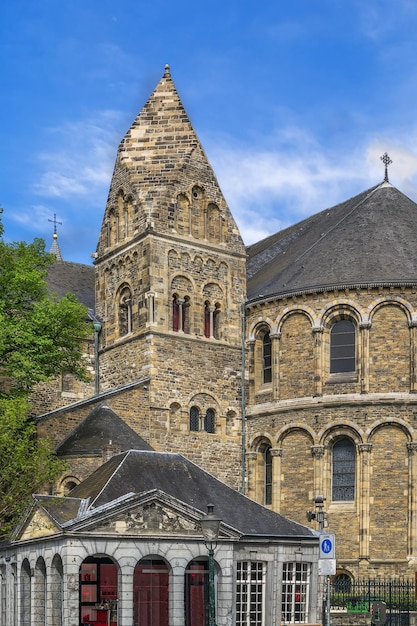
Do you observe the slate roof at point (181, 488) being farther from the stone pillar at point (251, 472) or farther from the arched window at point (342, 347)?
the arched window at point (342, 347)

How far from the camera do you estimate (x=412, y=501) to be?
43594mm

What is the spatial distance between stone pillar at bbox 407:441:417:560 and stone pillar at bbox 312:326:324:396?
4212 mm

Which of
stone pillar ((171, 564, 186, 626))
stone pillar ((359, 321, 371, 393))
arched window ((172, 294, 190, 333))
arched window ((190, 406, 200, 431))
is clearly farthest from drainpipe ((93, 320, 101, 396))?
stone pillar ((171, 564, 186, 626))

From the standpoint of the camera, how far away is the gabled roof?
41812mm

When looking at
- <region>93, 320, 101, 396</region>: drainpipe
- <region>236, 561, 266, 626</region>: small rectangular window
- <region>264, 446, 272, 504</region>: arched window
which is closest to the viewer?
<region>236, 561, 266, 626</region>: small rectangular window

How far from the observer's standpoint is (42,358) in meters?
39.9

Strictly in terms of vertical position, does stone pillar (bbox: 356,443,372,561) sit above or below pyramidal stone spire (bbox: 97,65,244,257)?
below

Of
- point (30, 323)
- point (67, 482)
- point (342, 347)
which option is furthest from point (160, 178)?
point (67, 482)

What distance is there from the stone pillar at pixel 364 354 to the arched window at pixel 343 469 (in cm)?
243

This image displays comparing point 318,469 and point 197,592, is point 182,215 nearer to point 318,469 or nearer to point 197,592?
point 318,469

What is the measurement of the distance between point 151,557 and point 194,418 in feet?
53.3

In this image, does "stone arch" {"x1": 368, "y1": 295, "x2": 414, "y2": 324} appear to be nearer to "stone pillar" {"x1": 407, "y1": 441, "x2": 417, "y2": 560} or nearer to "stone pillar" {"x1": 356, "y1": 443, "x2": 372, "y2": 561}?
"stone pillar" {"x1": 407, "y1": 441, "x2": 417, "y2": 560}

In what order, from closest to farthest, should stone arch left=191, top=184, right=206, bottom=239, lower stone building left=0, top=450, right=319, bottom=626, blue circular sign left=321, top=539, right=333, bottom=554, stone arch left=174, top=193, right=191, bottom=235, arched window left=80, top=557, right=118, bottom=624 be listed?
blue circular sign left=321, top=539, right=333, bottom=554
lower stone building left=0, top=450, right=319, bottom=626
arched window left=80, top=557, right=118, bottom=624
stone arch left=174, top=193, right=191, bottom=235
stone arch left=191, top=184, right=206, bottom=239

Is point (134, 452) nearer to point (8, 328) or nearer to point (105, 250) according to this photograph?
point (8, 328)
